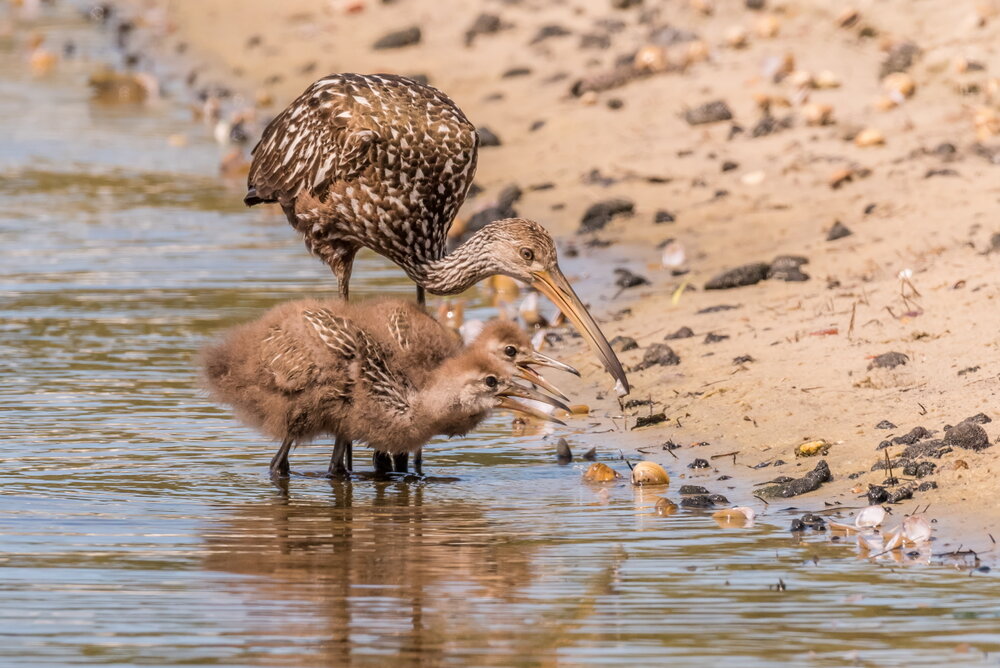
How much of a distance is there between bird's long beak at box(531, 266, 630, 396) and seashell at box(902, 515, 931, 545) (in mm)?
2476

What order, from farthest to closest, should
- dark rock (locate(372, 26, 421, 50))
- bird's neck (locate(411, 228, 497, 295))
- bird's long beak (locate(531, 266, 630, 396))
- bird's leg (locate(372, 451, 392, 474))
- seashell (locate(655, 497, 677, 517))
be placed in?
dark rock (locate(372, 26, 421, 50)) < bird's neck (locate(411, 228, 497, 295)) < bird's long beak (locate(531, 266, 630, 396)) < bird's leg (locate(372, 451, 392, 474)) < seashell (locate(655, 497, 677, 517))

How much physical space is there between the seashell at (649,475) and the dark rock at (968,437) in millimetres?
1295

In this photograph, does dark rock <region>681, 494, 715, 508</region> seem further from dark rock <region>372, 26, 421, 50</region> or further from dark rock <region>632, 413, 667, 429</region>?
Result: dark rock <region>372, 26, 421, 50</region>

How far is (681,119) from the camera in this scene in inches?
646

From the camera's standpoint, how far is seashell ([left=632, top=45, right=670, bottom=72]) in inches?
A: 701

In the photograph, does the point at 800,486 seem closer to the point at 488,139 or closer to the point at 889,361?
the point at 889,361

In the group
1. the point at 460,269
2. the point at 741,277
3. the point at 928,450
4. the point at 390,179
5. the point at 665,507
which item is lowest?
the point at 741,277

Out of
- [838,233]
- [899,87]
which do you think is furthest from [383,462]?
[899,87]

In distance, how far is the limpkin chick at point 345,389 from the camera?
8711mm

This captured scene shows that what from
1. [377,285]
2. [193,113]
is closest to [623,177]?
[377,285]

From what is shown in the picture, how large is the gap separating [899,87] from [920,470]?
8334 mm

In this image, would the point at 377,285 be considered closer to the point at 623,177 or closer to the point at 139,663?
the point at 623,177

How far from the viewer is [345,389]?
8844mm

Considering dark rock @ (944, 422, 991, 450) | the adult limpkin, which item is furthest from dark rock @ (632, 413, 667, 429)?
dark rock @ (944, 422, 991, 450)
